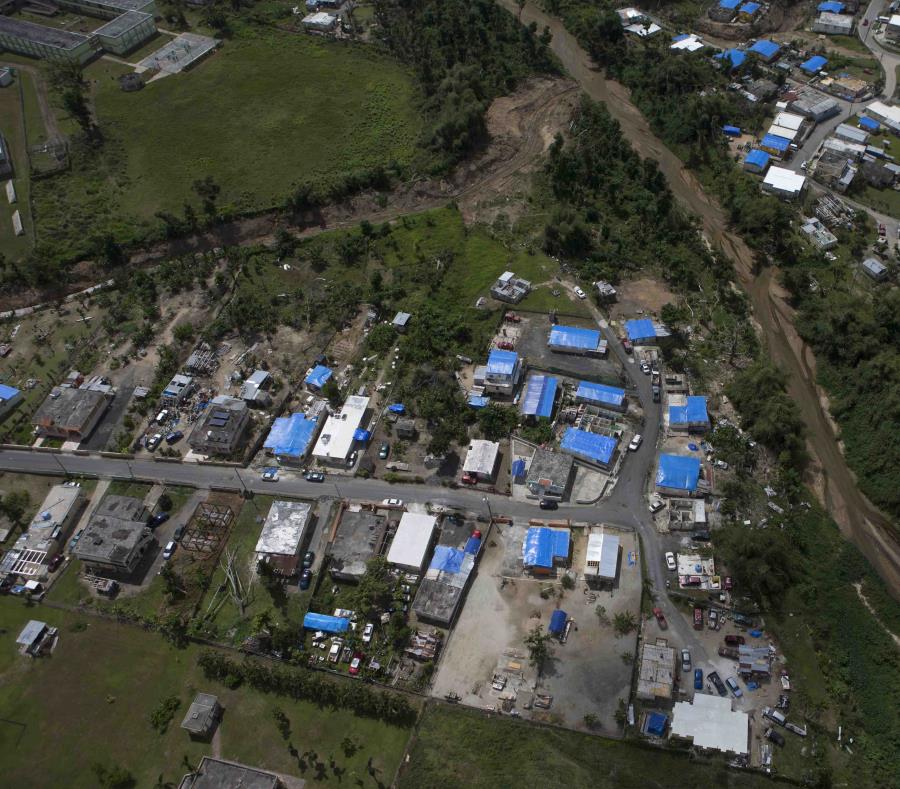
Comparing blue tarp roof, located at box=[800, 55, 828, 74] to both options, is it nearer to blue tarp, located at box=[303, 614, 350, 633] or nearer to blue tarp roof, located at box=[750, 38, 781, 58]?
blue tarp roof, located at box=[750, 38, 781, 58]

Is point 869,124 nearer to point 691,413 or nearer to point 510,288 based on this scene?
point 510,288

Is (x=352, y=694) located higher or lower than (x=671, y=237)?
lower

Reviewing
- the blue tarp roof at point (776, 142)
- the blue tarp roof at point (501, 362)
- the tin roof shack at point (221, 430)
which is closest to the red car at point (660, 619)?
the blue tarp roof at point (501, 362)

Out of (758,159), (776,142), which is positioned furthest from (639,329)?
(776,142)

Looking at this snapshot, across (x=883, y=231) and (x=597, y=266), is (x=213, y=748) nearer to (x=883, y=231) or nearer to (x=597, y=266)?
(x=597, y=266)

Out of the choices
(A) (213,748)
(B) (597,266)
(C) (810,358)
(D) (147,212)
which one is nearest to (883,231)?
(C) (810,358)

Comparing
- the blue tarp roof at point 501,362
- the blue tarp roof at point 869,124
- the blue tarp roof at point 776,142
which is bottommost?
the blue tarp roof at point 501,362

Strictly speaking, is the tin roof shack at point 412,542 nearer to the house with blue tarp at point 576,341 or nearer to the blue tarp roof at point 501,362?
the blue tarp roof at point 501,362
